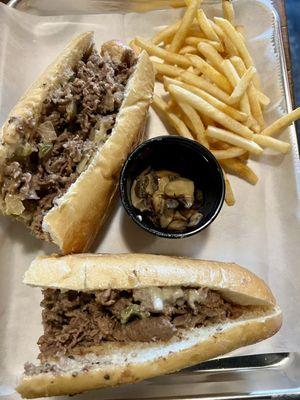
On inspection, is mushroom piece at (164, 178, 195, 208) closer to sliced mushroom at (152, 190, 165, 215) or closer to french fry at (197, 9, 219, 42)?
sliced mushroom at (152, 190, 165, 215)

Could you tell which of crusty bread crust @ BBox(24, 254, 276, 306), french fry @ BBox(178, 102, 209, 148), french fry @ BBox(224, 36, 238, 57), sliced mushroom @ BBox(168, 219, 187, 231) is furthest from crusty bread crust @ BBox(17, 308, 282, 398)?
french fry @ BBox(224, 36, 238, 57)

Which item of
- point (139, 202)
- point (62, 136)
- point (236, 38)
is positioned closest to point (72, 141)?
point (62, 136)

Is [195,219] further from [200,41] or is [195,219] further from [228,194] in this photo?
[200,41]

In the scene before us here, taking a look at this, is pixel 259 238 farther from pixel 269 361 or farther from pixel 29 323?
pixel 29 323

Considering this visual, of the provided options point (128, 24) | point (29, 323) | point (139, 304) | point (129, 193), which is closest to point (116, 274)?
point (139, 304)

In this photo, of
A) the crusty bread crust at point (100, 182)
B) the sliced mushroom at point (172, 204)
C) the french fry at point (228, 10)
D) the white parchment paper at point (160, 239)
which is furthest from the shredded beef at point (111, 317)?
the french fry at point (228, 10)

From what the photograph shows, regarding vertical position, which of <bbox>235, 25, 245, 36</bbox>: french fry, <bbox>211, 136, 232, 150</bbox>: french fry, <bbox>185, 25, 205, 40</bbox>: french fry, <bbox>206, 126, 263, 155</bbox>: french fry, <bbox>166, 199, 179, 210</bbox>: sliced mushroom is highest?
<bbox>185, 25, 205, 40</bbox>: french fry

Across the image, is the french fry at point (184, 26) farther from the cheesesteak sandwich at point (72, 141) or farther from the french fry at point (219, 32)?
the cheesesteak sandwich at point (72, 141)
